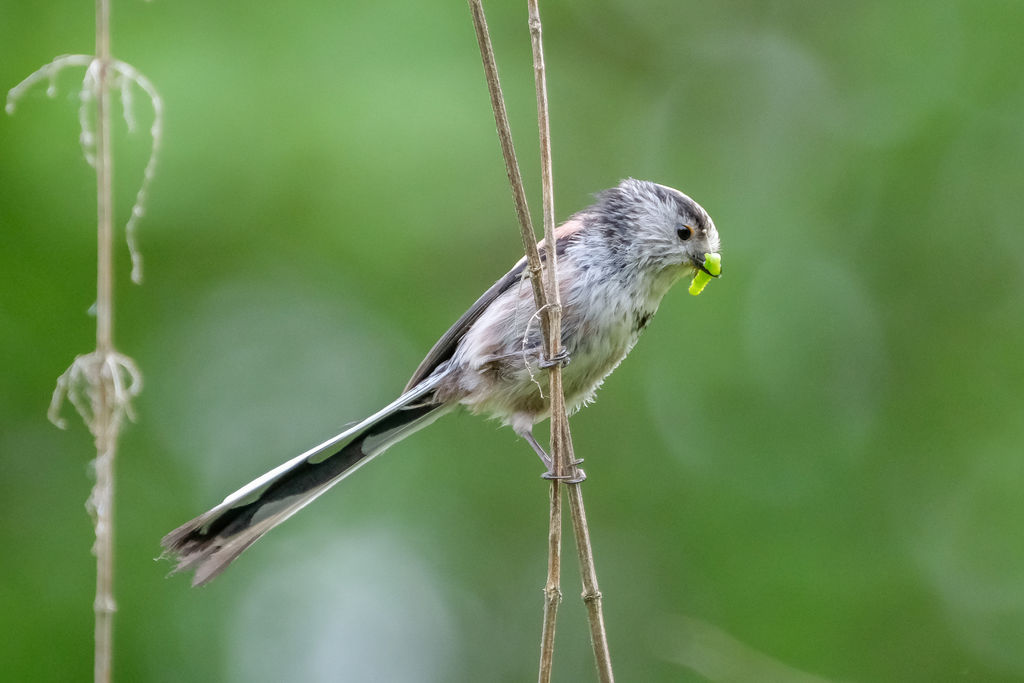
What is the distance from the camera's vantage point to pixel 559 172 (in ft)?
18.8

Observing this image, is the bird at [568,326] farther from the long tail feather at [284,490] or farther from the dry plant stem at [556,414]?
the dry plant stem at [556,414]

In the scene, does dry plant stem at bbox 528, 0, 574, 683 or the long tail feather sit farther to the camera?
the long tail feather

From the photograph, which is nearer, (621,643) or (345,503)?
(345,503)

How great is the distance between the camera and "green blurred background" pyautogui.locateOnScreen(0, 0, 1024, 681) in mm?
4430

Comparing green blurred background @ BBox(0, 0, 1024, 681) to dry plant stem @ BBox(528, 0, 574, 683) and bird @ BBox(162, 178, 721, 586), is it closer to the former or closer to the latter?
bird @ BBox(162, 178, 721, 586)

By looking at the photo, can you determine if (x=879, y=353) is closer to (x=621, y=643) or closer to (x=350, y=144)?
(x=621, y=643)

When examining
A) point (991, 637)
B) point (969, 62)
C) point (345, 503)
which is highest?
point (969, 62)

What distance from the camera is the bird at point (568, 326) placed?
3.33 metres

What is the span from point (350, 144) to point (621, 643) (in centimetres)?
314

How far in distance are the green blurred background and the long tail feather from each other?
5.03 ft

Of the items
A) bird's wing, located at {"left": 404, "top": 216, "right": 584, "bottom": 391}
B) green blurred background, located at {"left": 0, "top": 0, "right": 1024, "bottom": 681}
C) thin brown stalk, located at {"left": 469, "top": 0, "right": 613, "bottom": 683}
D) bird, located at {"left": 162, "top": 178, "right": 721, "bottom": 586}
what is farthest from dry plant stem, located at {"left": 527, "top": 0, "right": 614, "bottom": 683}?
green blurred background, located at {"left": 0, "top": 0, "right": 1024, "bottom": 681}

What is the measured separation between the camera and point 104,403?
1763 millimetres

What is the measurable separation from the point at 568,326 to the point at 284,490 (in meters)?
1.04

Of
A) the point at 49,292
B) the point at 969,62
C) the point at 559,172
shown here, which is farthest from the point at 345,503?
the point at 969,62
